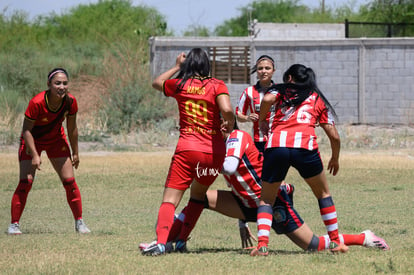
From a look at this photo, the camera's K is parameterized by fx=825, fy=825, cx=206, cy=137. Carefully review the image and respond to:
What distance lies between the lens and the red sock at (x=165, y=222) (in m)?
7.40

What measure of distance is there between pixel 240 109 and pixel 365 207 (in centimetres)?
321

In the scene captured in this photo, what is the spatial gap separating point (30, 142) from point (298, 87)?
11.2 ft

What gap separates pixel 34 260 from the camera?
286 inches

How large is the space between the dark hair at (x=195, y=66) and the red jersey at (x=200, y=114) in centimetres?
7

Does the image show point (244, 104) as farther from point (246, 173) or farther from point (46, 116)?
point (246, 173)

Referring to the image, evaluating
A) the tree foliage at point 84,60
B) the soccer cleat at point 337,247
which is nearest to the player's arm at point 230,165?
the soccer cleat at point 337,247

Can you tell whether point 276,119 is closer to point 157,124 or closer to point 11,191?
point 11,191

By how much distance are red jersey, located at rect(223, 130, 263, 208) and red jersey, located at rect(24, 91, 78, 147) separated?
281cm

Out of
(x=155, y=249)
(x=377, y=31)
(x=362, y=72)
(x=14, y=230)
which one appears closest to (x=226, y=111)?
(x=155, y=249)

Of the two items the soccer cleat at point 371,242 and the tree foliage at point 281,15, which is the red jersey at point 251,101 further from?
the tree foliage at point 281,15

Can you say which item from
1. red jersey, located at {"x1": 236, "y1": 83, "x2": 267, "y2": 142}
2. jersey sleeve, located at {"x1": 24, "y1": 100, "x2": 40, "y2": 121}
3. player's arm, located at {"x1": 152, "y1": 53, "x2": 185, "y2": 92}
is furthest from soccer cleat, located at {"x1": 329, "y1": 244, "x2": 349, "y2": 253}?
jersey sleeve, located at {"x1": 24, "y1": 100, "x2": 40, "y2": 121}

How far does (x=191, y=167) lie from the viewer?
296 inches

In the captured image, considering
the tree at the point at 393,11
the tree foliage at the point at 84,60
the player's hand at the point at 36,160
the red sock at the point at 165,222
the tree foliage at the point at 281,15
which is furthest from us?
the tree foliage at the point at 281,15

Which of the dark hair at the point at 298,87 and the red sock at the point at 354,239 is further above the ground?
the dark hair at the point at 298,87
